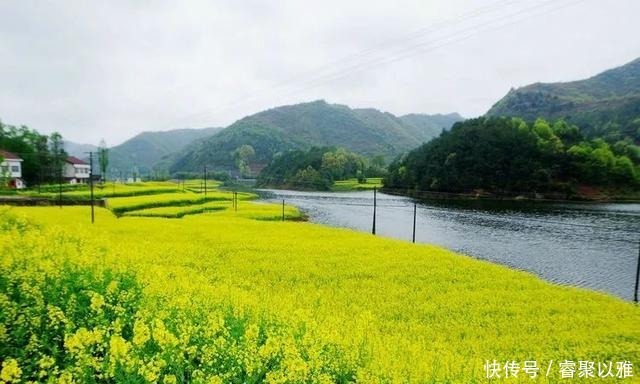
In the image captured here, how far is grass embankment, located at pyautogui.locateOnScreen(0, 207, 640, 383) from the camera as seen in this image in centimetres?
556

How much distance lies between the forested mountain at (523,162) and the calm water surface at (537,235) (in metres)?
25.9

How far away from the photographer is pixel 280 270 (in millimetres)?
17547

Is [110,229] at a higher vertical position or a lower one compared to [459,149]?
lower

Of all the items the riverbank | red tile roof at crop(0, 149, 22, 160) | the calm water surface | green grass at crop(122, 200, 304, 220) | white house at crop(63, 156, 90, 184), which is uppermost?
red tile roof at crop(0, 149, 22, 160)

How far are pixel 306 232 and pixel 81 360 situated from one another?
25.3 meters

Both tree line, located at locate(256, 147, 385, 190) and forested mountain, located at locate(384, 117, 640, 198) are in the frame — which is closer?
forested mountain, located at locate(384, 117, 640, 198)

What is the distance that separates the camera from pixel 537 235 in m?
39.2

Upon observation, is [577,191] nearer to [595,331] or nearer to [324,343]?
[595,331]

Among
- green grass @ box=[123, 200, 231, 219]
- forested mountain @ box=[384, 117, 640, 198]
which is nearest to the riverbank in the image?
forested mountain @ box=[384, 117, 640, 198]

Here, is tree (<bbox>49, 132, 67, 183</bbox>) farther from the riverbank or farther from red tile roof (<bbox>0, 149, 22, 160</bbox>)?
the riverbank

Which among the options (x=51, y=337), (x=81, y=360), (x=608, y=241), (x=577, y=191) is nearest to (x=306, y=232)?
(x=51, y=337)

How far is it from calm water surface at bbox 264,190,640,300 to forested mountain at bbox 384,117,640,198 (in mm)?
25872

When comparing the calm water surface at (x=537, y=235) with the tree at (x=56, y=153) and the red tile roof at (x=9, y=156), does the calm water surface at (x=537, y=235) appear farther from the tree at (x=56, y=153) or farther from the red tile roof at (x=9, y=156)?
the tree at (x=56, y=153)

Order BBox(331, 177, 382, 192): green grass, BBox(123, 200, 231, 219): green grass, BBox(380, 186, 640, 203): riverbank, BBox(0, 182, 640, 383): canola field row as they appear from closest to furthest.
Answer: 1. BBox(0, 182, 640, 383): canola field row
2. BBox(123, 200, 231, 219): green grass
3. BBox(380, 186, 640, 203): riverbank
4. BBox(331, 177, 382, 192): green grass
